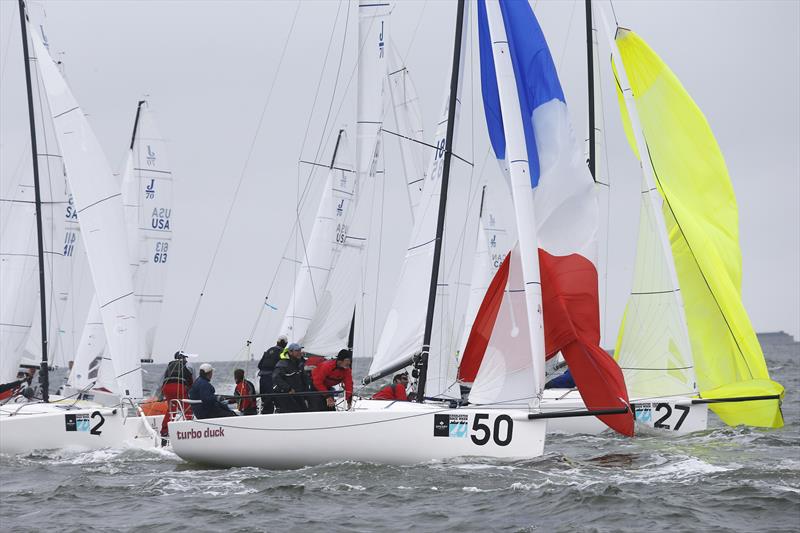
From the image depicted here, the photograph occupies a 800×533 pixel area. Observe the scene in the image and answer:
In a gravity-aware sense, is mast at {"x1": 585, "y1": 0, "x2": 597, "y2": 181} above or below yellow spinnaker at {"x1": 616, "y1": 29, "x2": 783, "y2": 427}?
above

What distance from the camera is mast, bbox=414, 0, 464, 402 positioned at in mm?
13836

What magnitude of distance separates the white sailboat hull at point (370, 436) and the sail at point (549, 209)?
68 cm

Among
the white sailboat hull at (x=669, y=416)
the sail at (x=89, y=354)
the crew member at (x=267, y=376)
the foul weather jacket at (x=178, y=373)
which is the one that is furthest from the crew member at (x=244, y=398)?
the sail at (x=89, y=354)

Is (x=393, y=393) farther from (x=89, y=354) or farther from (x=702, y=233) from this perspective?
(x=89, y=354)

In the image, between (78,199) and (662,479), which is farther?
(78,199)

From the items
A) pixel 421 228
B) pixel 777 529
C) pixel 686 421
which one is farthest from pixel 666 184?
pixel 777 529

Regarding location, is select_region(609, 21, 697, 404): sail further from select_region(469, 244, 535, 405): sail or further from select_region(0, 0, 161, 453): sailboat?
select_region(0, 0, 161, 453): sailboat

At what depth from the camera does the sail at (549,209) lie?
41.7 ft

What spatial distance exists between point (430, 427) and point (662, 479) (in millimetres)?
2546

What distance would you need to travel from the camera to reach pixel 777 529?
32.3ft

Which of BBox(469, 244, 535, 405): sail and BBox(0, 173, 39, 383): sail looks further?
BBox(0, 173, 39, 383): sail

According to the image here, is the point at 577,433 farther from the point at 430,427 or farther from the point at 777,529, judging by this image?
the point at 777,529

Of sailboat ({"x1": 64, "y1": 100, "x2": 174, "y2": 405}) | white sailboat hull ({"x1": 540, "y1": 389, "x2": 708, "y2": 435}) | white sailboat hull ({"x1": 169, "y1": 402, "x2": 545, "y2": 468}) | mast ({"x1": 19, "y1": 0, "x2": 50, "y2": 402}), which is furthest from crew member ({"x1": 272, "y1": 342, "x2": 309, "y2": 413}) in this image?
sailboat ({"x1": 64, "y1": 100, "x2": 174, "y2": 405})

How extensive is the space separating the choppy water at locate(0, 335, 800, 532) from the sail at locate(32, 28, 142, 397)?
7.68 feet
